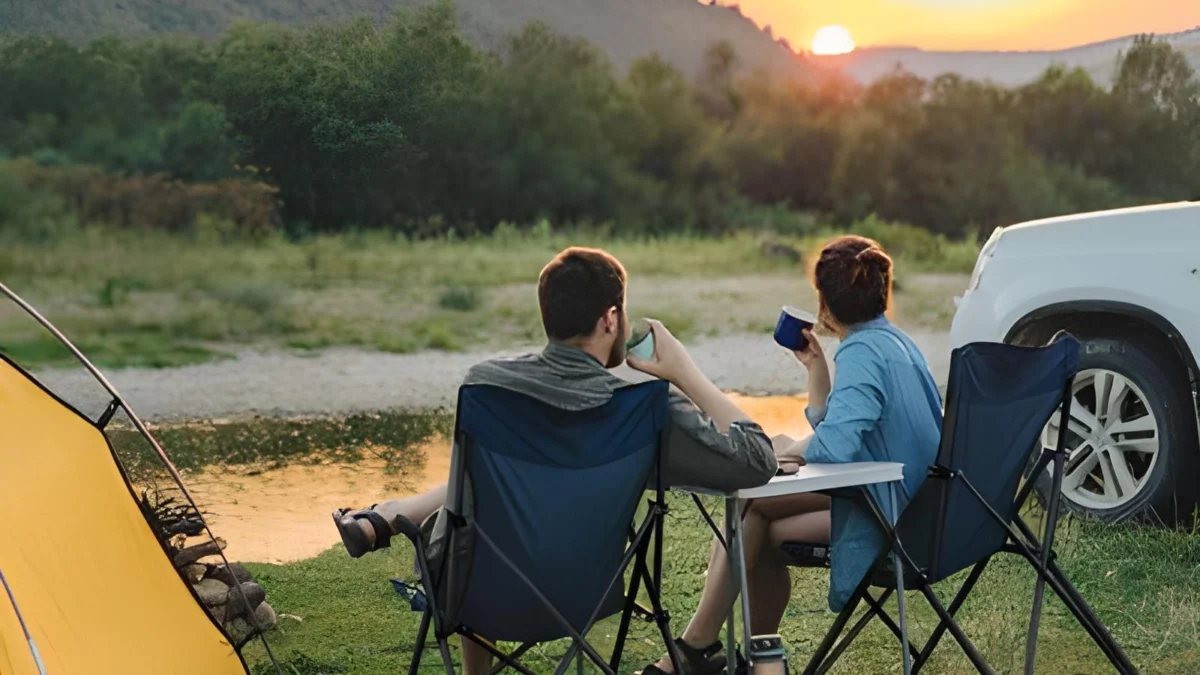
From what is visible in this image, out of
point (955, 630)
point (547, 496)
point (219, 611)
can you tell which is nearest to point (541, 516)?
point (547, 496)

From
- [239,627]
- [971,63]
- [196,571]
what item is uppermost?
[971,63]

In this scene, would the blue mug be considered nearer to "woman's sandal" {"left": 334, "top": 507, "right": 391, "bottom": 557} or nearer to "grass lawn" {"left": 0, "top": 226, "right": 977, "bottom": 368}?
"woman's sandal" {"left": 334, "top": 507, "right": 391, "bottom": 557}

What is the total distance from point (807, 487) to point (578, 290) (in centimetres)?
46

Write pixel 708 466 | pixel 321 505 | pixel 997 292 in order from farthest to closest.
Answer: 1. pixel 321 505
2. pixel 997 292
3. pixel 708 466

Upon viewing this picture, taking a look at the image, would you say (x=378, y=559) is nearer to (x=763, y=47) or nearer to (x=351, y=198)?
(x=351, y=198)

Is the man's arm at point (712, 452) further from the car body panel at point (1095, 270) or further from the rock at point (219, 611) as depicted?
the car body panel at point (1095, 270)

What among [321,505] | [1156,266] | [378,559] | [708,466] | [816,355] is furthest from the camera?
[321,505]

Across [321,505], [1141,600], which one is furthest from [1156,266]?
[321,505]

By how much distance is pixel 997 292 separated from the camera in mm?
4301

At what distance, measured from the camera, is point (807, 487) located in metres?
2.25

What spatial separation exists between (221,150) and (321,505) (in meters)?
4.50

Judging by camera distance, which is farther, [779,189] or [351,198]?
[779,189]

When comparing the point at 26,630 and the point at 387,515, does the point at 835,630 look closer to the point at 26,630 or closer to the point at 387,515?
the point at 387,515

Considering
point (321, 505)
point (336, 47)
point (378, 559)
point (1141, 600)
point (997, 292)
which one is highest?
point (336, 47)
